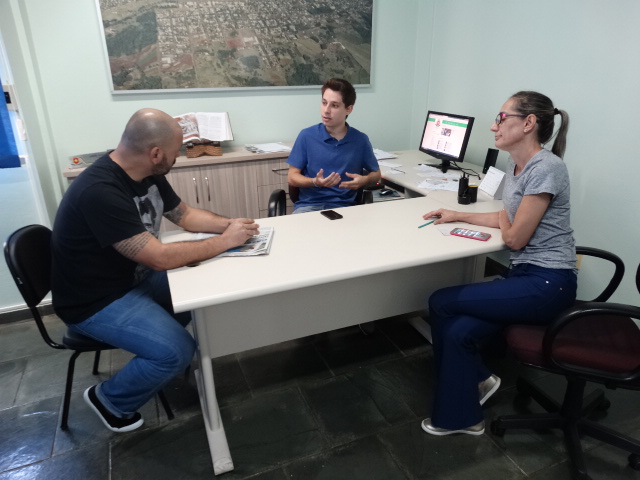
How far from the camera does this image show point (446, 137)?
3.12 m

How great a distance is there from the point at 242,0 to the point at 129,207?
2.31 meters

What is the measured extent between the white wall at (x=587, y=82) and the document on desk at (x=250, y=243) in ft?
6.00

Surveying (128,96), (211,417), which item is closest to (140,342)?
(211,417)

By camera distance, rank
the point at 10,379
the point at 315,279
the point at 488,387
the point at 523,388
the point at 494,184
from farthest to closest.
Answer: the point at 494,184 < the point at 10,379 < the point at 523,388 < the point at 488,387 < the point at 315,279

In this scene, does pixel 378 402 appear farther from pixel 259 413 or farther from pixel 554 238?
pixel 554 238

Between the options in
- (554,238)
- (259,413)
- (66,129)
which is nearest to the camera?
(554,238)

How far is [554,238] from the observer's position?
168 cm

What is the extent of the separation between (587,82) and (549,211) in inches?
46.9

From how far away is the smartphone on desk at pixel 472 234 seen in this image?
5.81 feet

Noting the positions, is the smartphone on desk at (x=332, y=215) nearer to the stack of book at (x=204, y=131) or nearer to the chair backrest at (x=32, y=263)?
the chair backrest at (x=32, y=263)

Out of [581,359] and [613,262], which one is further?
[613,262]

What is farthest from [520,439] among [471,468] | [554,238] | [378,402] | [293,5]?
[293,5]

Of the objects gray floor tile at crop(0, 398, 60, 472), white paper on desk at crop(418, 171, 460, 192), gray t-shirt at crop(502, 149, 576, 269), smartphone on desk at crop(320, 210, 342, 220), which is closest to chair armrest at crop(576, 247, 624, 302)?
gray t-shirt at crop(502, 149, 576, 269)

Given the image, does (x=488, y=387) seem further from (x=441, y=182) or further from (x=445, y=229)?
(x=441, y=182)
